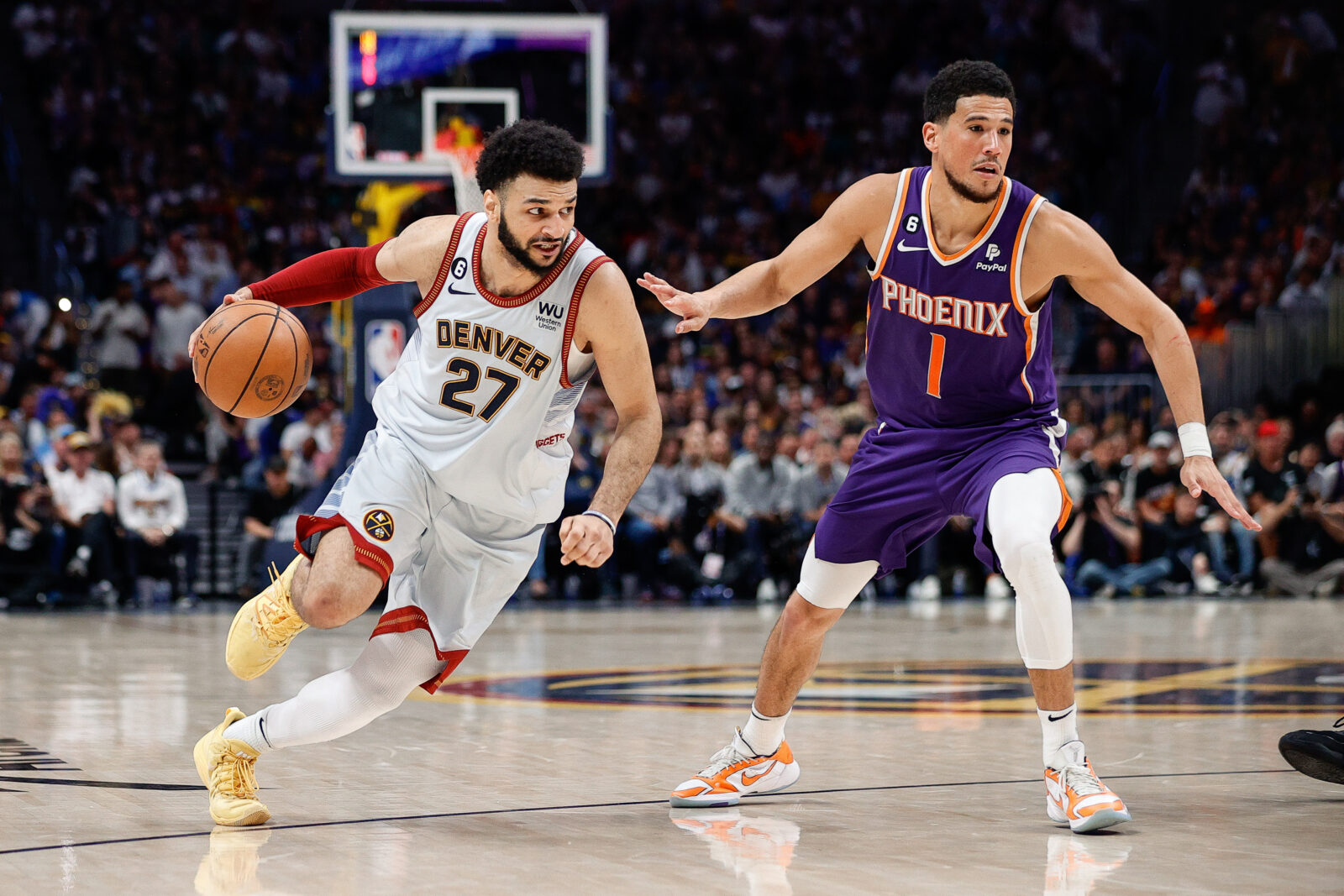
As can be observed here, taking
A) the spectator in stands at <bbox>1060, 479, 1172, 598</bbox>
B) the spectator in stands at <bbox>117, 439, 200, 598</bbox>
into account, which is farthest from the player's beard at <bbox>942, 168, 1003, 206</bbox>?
the spectator in stands at <bbox>1060, 479, 1172, 598</bbox>

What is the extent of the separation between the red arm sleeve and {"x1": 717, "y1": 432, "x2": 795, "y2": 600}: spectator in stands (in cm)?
971

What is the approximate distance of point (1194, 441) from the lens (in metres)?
4.71

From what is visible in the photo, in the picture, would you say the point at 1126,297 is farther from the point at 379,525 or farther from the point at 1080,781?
the point at 379,525

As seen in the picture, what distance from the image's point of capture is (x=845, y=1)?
76.3 ft

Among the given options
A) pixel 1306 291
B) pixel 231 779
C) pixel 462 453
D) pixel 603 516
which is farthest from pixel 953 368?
pixel 1306 291

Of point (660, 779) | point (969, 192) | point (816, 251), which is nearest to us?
point (969, 192)

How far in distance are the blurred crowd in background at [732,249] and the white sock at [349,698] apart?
29.7 feet

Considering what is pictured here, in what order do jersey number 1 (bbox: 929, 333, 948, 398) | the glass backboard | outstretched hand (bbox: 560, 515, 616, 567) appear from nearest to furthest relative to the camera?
outstretched hand (bbox: 560, 515, 616, 567) → jersey number 1 (bbox: 929, 333, 948, 398) → the glass backboard

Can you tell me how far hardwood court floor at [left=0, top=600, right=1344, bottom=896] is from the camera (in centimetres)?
388

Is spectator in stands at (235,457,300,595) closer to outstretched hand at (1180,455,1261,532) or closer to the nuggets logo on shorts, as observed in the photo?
the nuggets logo on shorts

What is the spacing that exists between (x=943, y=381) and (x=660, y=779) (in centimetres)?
162

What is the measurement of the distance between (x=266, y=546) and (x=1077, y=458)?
7.33 m

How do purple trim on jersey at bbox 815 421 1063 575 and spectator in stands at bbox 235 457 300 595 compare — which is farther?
spectator in stands at bbox 235 457 300 595

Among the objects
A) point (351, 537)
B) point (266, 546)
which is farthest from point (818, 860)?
point (266, 546)
